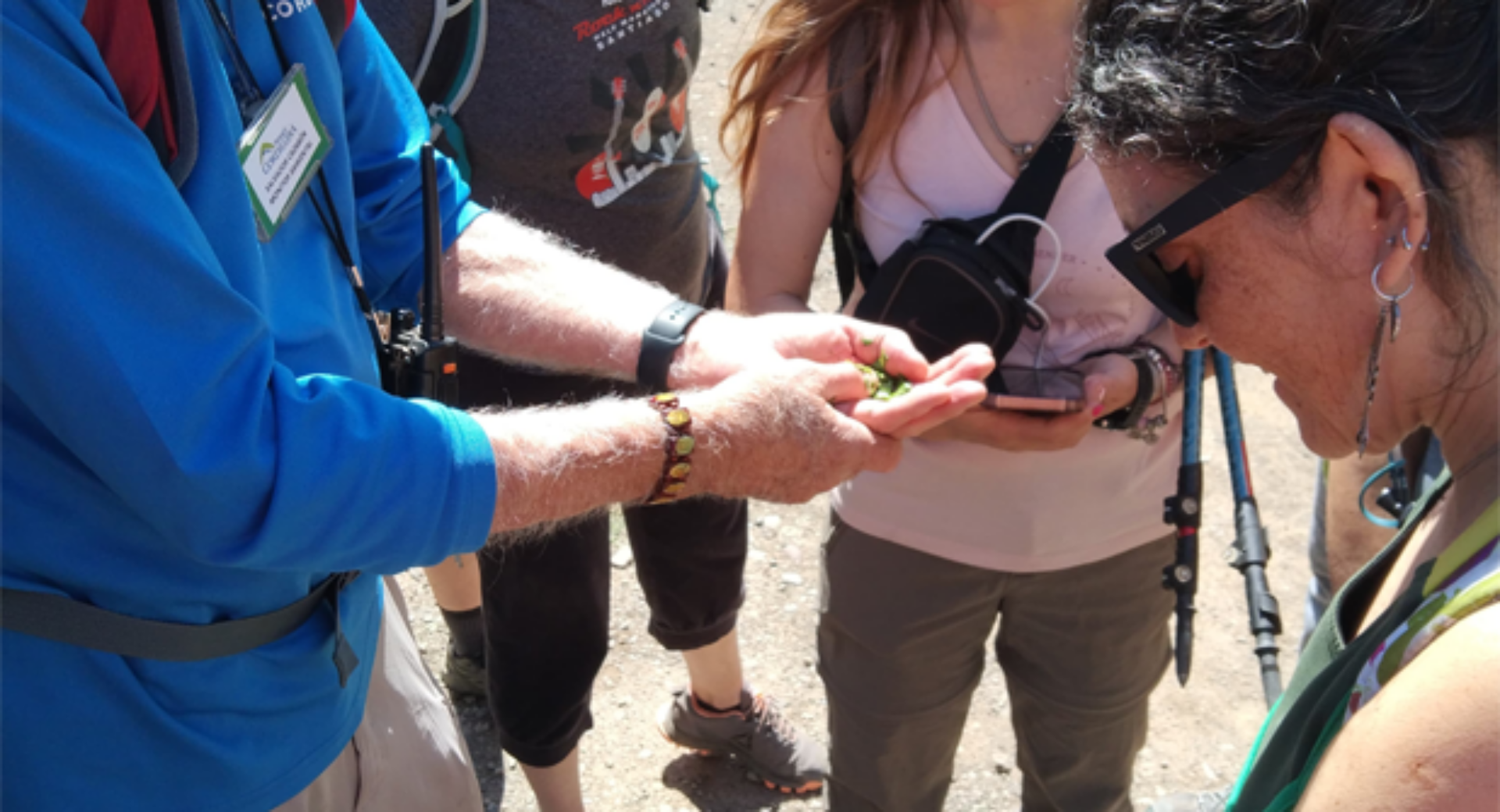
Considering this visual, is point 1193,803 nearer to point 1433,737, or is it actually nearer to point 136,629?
point 1433,737

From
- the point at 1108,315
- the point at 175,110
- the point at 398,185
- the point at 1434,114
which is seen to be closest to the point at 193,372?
the point at 175,110

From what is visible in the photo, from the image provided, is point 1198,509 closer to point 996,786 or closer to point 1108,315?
point 1108,315

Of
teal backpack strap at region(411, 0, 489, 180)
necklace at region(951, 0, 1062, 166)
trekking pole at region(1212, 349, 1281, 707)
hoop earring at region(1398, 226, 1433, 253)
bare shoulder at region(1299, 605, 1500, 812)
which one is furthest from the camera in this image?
teal backpack strap at region(411, 0, 489, 180)

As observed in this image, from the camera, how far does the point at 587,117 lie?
243cm

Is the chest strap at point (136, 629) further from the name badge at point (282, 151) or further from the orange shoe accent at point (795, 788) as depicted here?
the orange shoe accent at point (795, 788)

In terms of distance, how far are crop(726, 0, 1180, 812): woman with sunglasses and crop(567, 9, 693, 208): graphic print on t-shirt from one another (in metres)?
0.30

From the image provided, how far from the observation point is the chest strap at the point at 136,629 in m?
1.24

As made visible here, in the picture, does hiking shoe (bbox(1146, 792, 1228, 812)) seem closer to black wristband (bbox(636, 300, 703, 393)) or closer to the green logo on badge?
black wristband (bbox(636, 300, 703, 393))

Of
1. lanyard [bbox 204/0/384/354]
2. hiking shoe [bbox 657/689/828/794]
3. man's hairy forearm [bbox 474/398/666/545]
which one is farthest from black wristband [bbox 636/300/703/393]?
hiking shoe [bbox 657/689/828/794]

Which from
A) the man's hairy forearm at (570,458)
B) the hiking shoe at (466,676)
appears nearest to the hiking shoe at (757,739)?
the hiking shoe at (466,676)

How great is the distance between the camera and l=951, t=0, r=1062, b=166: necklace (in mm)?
2066

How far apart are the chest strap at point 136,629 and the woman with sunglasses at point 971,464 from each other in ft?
3.68

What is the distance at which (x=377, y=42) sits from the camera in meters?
1.80

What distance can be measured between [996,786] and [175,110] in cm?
280
